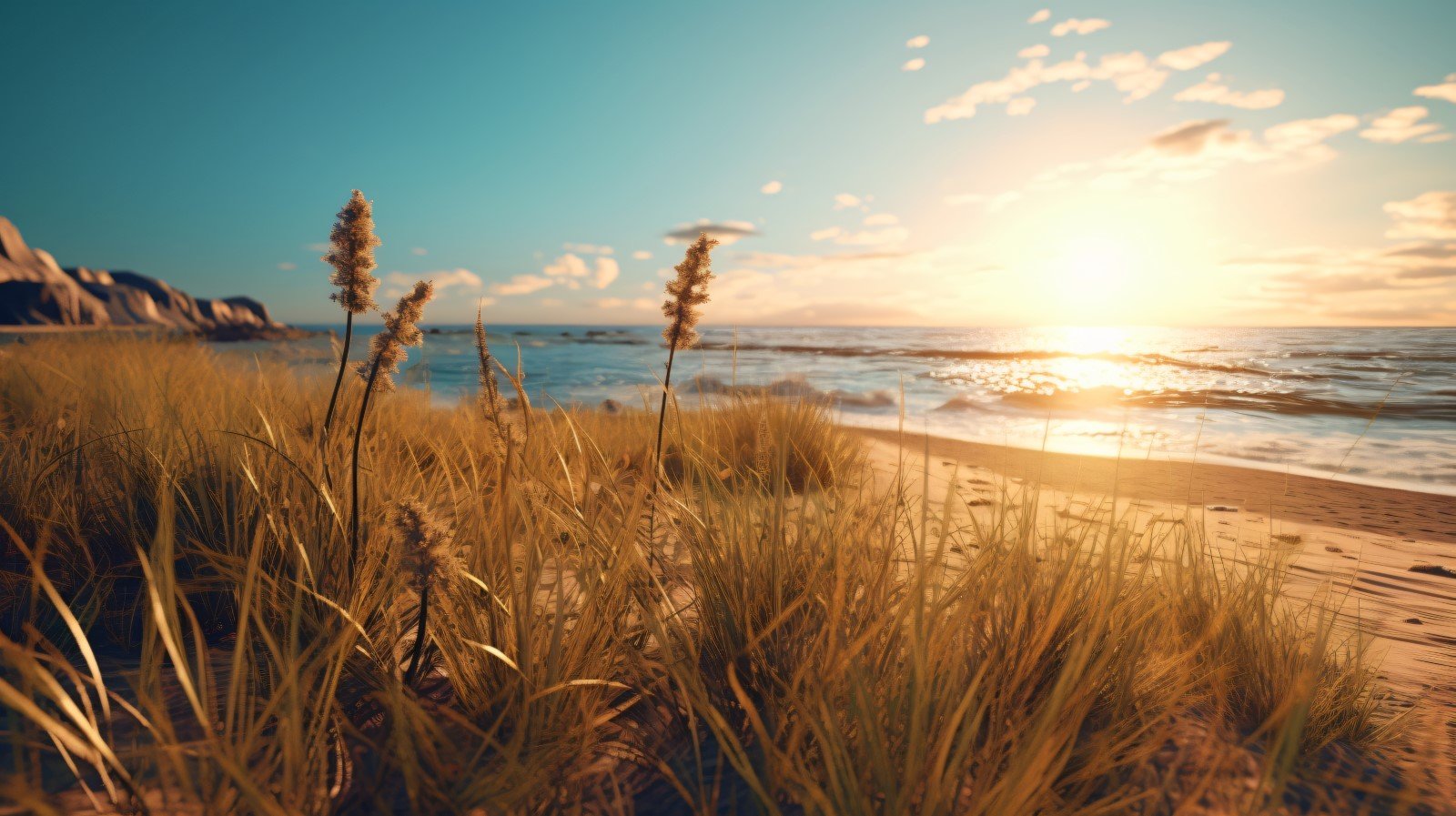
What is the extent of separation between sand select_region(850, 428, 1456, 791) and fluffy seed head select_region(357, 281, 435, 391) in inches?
37.9

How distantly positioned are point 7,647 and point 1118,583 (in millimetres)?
1853

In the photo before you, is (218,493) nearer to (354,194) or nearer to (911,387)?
(354,194)

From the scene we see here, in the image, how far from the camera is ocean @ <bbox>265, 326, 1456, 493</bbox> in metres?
6.99

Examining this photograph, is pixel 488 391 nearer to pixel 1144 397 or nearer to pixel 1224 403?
pixel 1224 403

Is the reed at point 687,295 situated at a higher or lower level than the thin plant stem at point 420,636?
higher

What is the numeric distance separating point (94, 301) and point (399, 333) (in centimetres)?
3265

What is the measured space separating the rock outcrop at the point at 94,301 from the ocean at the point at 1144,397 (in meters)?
11.0

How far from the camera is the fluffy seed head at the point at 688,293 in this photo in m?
1.70

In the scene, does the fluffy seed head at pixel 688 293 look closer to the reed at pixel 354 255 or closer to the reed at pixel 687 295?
the reed at pixel 687 295

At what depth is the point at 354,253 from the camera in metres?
1.23

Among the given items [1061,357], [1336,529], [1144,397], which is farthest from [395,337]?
[1061,357]

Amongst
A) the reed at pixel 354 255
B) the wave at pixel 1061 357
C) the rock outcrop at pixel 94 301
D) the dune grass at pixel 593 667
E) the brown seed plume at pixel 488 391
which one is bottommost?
the wave at pixel 1061 357

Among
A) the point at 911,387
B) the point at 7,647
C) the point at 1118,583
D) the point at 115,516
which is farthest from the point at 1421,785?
the point at 911,387

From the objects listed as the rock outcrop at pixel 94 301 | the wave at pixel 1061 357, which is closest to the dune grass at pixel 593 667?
the rock outcrop at pixel 94 301
